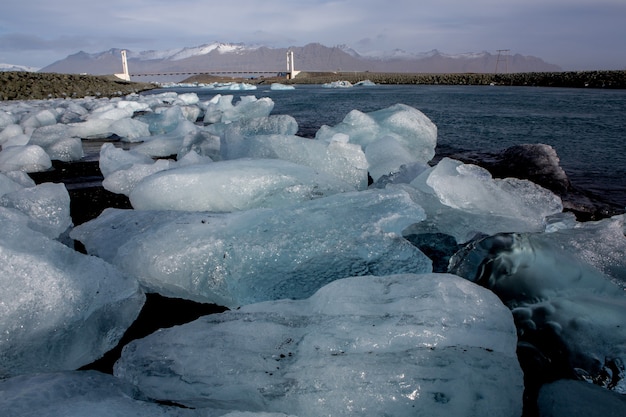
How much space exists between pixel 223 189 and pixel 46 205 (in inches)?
36.8

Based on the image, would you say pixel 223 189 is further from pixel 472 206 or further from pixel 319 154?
pixel 472 206

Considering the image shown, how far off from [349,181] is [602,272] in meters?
1.89

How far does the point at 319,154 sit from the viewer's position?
338 cm

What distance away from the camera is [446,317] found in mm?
1274

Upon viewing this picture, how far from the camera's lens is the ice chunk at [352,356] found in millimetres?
1106

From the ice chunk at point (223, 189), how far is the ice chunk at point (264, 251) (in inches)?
18.0

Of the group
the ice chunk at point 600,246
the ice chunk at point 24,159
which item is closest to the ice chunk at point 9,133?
the ice chunk at point 24,159

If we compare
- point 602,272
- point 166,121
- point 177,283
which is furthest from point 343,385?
point 166,121

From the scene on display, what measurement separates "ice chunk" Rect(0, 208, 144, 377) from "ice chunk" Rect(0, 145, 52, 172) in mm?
2861

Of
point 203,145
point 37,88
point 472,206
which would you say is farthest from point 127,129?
point 37,88

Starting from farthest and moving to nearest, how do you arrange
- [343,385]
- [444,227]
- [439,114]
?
1. [439,114]
2. [444,227]
3. [343,385]

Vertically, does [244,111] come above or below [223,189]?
above

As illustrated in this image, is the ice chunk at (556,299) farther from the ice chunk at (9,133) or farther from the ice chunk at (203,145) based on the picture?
the ice chunk at (9,133)

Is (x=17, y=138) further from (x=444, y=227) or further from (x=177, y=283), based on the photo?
(x=444, y=227)
